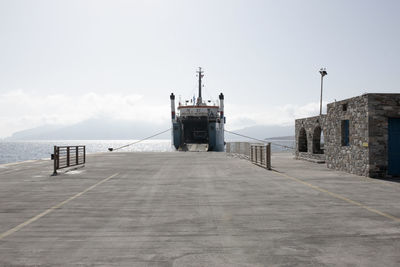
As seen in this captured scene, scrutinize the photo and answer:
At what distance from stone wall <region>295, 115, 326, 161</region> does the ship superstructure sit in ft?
59.9

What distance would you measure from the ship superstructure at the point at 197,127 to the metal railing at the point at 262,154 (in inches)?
830

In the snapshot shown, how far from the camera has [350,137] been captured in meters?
16.3

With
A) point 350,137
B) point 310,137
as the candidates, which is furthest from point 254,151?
point 350,137

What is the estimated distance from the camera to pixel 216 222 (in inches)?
265

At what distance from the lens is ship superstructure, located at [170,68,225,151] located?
46472 mm

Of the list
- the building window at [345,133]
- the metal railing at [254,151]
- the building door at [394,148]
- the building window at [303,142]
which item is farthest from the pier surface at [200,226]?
the building window at [303,142]

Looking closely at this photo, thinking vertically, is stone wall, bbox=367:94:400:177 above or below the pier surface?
above

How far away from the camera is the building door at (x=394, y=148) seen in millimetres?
14703

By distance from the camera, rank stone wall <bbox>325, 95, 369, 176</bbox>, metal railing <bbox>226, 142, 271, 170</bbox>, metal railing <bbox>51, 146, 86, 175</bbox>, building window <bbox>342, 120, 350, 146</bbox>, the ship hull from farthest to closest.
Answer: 1. the ship hull
2. metal railing <bbox>226, 142, 271, 170</bbox>
3. building window <bbox>342, 120, 350, 146</bbox>
4. metal railing <bbox>51, 146, 86, 175</bbox>
5. stone wall <bbox>325, 95, 369, 176</bbox>

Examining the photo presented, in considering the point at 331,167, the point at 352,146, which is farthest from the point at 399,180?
the point at 331,167

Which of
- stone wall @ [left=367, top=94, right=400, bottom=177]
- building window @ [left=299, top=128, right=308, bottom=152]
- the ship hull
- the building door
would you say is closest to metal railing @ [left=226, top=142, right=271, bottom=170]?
building window @ [left=299, top=128, right=308, bottom=152]

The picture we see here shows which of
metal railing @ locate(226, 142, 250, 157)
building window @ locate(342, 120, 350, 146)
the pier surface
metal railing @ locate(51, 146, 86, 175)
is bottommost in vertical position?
the pier surface

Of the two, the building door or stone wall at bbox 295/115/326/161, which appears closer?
the building door

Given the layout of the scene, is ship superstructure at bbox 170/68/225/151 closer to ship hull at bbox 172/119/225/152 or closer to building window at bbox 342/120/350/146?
ship hull at bbox 172/119/225/152
